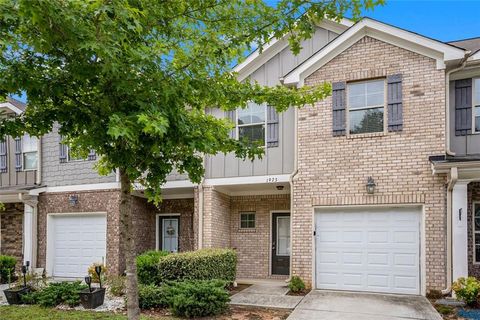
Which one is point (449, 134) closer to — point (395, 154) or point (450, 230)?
point (395, 154)

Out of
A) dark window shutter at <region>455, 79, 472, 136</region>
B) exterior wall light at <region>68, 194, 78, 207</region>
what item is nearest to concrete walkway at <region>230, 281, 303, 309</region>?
dark window shutter at <region>455, 79, 472, 136</region>

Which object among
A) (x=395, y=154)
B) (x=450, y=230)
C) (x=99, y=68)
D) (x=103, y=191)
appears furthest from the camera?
(x=103, y=191)

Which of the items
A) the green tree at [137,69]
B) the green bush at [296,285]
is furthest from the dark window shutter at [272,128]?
the green tree at [137,69]

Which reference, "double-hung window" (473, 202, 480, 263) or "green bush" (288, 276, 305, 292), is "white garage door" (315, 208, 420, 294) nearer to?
"green bush" (288, 276, 305, 292)

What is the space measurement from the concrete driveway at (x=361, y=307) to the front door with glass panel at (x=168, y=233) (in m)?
5.93

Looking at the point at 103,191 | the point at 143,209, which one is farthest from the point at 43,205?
the point at 143,209

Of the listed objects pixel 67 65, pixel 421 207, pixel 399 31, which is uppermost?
pixel 399 31

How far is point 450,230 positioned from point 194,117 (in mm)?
6600

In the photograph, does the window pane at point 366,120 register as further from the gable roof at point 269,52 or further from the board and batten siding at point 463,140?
the gable roof at point 269,52

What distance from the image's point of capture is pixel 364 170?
969 centimetres

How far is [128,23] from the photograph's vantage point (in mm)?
3959

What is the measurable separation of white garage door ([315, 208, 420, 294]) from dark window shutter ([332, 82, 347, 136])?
2033mm

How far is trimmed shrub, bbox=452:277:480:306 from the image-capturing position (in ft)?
26.0

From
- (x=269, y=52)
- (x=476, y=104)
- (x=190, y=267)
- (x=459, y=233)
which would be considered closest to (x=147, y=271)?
(x=190, y=267)
